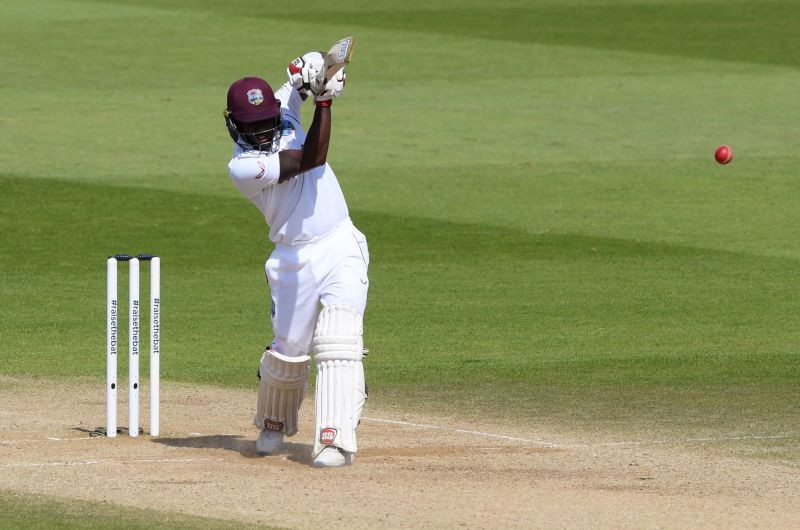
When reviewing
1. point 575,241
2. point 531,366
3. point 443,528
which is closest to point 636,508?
point 443,528

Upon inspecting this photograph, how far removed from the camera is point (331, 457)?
9.20 metres

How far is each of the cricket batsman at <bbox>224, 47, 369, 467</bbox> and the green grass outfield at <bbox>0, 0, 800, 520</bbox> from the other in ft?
5.90

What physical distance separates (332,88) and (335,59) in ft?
0.99

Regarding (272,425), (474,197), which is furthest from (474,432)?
(474,197)

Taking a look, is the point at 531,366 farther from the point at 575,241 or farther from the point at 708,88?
the point at 708,88

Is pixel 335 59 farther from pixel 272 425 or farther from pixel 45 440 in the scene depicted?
pixel 45 440

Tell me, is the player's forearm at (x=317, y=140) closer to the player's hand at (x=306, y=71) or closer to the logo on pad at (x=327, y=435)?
the player's hand at (x=306, y=71)

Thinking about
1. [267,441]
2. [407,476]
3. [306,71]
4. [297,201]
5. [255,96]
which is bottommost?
[407,476]

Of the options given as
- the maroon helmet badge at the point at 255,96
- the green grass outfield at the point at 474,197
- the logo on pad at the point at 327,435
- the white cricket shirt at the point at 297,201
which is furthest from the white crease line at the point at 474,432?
the maroon helmet badge at the point at 255,96

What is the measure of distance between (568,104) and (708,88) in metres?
3.06

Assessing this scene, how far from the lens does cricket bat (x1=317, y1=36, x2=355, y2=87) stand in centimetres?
891

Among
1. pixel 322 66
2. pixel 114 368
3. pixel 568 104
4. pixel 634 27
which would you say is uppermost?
pixel 634 27

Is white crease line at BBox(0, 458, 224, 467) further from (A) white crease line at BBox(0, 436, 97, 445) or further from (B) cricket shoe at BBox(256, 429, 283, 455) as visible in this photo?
(A) white crease line at BBox(0, 436, 97, 445)

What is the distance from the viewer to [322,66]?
919 centimetres
